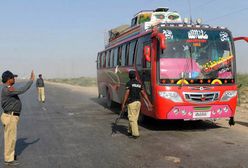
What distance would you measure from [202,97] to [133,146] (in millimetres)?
2976

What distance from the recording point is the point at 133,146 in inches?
376

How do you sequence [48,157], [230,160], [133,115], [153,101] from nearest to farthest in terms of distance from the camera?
[230,160] → [48,157] → [133,115] → [153,101]

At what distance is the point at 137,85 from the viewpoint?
11.0m

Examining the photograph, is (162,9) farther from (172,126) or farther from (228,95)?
(228,95)

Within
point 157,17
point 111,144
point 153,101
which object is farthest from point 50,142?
point 157,17

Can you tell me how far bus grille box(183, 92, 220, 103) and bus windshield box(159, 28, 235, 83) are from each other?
45cm

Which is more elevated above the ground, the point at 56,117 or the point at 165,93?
the point at 165,93

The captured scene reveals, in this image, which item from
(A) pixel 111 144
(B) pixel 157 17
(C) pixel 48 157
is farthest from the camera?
(B) pixel 157 17

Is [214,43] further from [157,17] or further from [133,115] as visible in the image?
[157,17]

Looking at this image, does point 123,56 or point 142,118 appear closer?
point 142,118

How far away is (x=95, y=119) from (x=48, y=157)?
698 centimetres

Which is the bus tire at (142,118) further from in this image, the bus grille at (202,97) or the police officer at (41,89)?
the police officer at (41,89)

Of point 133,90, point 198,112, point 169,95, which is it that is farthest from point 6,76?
point 198,112

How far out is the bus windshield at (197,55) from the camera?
11.5 metres
